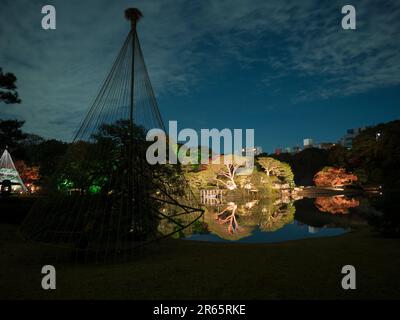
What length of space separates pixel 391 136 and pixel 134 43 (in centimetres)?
2599

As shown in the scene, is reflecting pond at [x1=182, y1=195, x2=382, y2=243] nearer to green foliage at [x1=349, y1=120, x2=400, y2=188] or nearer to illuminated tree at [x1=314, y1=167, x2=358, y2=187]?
green foliage at [x1=349, y1=120, x2=400, y2=188]

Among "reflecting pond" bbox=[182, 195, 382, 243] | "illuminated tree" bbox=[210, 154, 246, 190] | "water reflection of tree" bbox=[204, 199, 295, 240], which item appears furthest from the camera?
"illuminated tree" bbox=[210, 154, 246, 190]

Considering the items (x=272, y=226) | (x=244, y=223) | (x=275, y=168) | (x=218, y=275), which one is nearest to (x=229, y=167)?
(x=275, y=168)

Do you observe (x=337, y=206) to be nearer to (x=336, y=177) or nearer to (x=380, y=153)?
(x=380, y=153)

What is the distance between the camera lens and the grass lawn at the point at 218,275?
3.94 metres

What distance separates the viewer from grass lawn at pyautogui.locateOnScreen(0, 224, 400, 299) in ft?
12.9

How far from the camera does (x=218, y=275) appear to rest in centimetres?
475

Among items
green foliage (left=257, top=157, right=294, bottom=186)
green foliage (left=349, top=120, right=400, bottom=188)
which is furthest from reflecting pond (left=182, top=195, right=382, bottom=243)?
green foliage (left=257, top=157, right=294, bottom=186)

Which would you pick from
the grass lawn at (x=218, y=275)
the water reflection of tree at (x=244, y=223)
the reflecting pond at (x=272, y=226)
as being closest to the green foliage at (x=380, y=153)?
the reflecting pond at (x=272, y=226)

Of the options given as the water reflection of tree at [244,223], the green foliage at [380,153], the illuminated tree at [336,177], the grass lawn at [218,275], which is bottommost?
the water reflection of tree at [244,223]

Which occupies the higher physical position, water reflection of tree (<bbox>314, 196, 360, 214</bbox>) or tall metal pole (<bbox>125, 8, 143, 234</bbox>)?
tall metal pole (<bbox>125, 8, 143, 234</bbox>)

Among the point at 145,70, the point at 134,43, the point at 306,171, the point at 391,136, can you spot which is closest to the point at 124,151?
the point at 145,70

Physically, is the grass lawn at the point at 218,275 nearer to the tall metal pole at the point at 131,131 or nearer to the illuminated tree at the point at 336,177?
the tall metal pole at the point at 131,131
